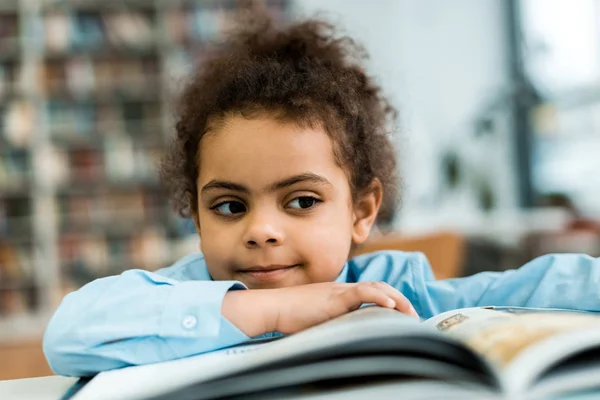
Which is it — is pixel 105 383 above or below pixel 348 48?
below

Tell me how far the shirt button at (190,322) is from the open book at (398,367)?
14 centimetres

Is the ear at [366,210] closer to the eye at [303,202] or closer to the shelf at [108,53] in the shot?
the eye at [303,202]

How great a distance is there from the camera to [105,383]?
53cm

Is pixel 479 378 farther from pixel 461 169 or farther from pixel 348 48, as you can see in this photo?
pixel 461 169

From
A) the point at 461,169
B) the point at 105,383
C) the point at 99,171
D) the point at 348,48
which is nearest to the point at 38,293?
the point at 99,171

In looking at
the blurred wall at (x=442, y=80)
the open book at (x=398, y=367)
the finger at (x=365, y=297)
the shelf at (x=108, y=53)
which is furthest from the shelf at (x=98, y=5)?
the open book at (x=398, y=367)

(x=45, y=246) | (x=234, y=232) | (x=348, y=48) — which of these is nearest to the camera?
(x=234, y=232)

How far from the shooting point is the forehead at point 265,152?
0.77 meters

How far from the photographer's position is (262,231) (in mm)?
742

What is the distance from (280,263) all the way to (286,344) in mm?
309

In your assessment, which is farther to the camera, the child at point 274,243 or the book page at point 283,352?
the child at point 274,243

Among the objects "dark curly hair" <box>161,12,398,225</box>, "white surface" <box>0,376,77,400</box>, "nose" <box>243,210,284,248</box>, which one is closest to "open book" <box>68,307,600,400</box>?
"white surface" <box>0,376,77,400</box>

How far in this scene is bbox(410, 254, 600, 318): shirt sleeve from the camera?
2.50 feet

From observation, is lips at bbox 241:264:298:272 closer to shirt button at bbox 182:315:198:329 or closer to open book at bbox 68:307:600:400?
shirt button at bbox 182:315:198:329
